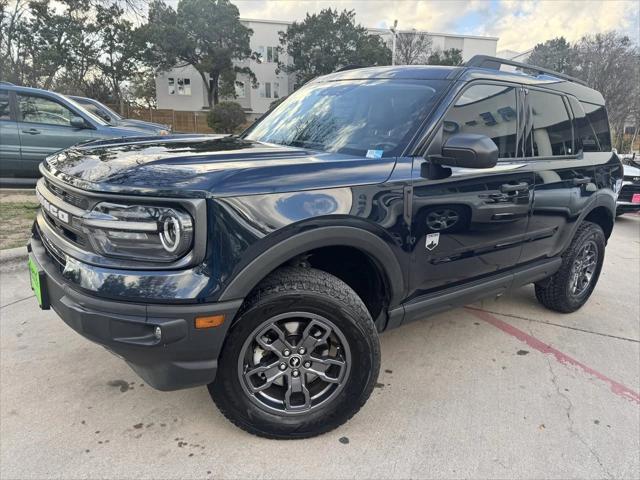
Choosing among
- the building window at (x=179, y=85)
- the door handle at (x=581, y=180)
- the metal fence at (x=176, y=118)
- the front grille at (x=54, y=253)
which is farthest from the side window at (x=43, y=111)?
the building window at (x=179, y=85)

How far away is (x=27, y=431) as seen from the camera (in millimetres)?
2266

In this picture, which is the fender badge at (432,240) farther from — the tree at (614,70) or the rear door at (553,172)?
the tree at (614,70)

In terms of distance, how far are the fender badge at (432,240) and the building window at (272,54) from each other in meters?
48.0

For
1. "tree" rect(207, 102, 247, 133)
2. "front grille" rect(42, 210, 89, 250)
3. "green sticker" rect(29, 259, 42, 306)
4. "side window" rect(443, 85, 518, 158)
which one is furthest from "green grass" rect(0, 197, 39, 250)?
"tree" rect(207, 102, 247, 133)

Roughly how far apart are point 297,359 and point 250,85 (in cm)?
4664

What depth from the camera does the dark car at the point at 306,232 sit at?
6.06ft

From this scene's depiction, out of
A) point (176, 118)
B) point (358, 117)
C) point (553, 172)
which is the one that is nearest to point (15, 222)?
point (358, 117)

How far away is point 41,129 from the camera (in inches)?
285

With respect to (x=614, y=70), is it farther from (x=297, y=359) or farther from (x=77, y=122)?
(x=297, y=359)

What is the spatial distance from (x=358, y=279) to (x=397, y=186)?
585 mm

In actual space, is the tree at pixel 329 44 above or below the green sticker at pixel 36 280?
above

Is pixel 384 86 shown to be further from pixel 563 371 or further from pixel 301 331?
pixel 563 371

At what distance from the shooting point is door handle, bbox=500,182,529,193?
289 cm

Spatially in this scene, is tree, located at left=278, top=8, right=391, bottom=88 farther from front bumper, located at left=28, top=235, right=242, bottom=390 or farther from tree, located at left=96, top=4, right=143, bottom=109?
front bumper, located at left=28, top=235, right=242, bottom=390
